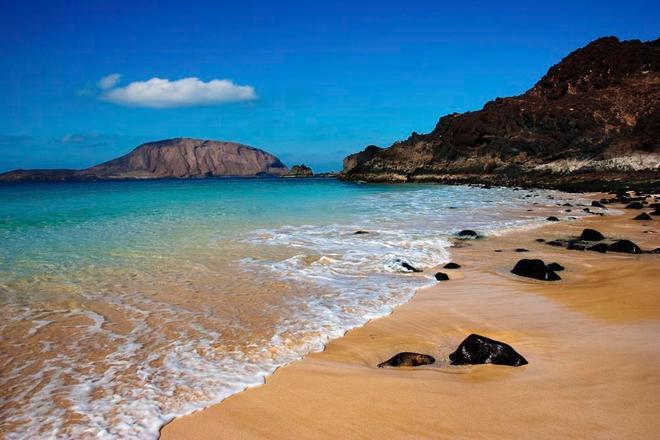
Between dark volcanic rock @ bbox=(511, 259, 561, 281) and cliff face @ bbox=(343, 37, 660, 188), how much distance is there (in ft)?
122

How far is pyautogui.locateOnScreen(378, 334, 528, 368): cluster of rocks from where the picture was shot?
4117 millimetres

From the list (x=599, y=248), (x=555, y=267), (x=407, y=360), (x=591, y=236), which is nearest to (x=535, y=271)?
(x=555, y=267)

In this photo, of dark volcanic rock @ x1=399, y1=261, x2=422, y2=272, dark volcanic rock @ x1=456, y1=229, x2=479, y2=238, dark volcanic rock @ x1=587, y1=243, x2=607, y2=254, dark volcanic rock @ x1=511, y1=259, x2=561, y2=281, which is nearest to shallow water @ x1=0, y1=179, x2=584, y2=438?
dark volcanic rock @ x1=399, y1=261, x2=422, y2=272

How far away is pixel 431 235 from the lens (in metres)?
13.1

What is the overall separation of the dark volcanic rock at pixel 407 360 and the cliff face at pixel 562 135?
41.7 m

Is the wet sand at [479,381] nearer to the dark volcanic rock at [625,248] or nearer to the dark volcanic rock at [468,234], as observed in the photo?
the dark volcanic rock at [625,248]

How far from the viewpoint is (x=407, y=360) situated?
424 centimetres

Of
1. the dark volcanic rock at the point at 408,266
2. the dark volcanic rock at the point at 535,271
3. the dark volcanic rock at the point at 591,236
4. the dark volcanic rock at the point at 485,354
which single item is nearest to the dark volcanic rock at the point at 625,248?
the dark volcanic rock at the point at 591,236

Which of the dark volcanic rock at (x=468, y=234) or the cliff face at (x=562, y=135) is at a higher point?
the cliff face at (x=562, y=135)

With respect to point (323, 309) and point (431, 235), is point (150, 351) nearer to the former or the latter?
point (323, 309)

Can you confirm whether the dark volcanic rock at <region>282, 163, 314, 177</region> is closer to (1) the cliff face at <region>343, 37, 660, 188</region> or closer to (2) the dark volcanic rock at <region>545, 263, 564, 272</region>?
(1) the cliff face at <region>343, 37, 660, 188</region>

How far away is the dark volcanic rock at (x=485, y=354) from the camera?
4.11 m

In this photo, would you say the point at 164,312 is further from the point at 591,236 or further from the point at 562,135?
the point at 562,135

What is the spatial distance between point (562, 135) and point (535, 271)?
6000 cm
